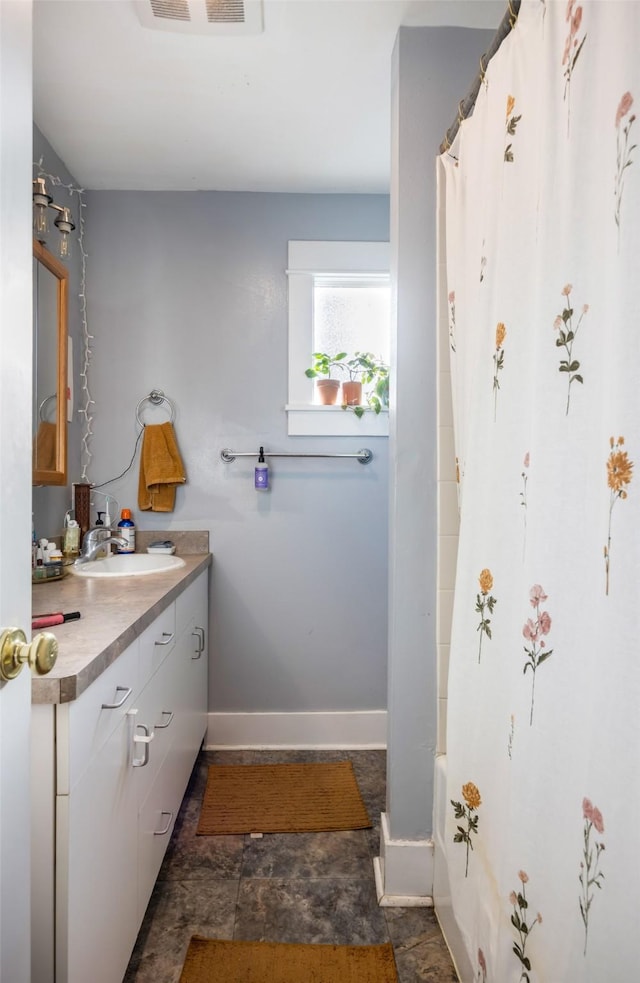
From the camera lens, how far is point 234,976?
1254 millimetres

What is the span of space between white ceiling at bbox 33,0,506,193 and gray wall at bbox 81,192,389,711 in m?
0.15

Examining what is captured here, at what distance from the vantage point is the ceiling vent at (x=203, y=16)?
55.3 inches

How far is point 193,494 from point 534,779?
1858 mm

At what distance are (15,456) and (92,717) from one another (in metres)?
0.53

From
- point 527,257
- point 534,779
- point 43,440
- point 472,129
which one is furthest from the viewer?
point 43,440

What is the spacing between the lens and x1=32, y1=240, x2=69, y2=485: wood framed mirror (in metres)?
1.83

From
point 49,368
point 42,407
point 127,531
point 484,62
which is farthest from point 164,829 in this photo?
point 484,62

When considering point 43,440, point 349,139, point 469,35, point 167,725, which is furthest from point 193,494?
point 469,35

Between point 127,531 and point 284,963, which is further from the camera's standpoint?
point 127,531

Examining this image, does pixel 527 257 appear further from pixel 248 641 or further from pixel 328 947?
pixel 248 641

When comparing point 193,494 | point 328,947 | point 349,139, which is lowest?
point 328,947

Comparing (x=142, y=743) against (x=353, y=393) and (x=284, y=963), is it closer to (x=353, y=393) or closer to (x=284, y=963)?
(x=284, y=963)

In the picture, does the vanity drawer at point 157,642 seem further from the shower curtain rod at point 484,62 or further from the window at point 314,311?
the shower curtain rod at point 484,62

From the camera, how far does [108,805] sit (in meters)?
1.01
